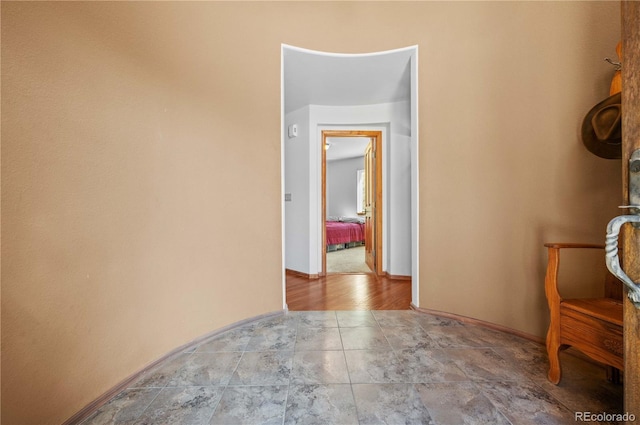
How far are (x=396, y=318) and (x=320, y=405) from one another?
118 centimetres

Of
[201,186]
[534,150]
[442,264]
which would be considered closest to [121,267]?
[201,186]

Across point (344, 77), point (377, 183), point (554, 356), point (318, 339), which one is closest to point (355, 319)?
point (318, 339)

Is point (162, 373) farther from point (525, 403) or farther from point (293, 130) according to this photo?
point (293, 130)

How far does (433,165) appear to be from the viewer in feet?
7.23

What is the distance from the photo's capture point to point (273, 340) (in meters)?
1.81

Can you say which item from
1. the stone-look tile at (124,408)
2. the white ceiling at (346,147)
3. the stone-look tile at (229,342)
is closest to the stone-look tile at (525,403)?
the stone-look tile at (229,342)

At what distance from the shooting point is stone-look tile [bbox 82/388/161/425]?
3.70 feet

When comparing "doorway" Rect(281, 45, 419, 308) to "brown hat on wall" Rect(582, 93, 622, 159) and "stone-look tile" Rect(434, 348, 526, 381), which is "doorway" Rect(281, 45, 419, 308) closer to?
"stone-look tile" Rect(434, 348, 526, 381)

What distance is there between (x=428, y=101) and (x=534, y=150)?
90cm

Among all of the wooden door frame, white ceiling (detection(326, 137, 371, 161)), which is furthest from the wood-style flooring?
white ceiling (detection(326, 137, 371, 161))

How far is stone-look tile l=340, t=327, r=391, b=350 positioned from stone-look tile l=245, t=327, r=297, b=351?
1.26 ft

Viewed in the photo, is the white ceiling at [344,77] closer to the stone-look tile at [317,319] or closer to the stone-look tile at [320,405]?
the stone-look tile at [317,319]

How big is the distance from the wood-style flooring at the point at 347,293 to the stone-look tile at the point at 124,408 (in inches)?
50.9

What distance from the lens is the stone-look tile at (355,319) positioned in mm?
2068
